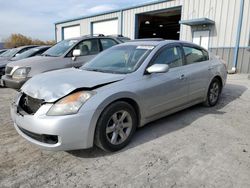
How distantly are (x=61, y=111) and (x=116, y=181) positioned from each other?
3.42 feet

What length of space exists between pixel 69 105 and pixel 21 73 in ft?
11.8

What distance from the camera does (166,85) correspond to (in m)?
3.84

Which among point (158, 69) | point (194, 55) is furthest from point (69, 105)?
point (194, 55)

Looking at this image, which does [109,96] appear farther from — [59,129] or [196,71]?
[196,71]

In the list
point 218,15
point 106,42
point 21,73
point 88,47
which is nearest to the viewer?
point 21,73

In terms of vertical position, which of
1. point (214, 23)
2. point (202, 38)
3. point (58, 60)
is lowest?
point (58, 60)

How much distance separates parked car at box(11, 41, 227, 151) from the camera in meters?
2.82

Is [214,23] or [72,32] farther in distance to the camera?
[72,32]

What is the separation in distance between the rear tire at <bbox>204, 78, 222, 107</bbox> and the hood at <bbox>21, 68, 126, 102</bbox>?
2.63 meters

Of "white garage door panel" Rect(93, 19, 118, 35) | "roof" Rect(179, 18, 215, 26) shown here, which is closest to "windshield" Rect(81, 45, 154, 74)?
"roof" Rect(179, 18, 215, 26)

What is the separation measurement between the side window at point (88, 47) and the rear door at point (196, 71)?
323 cm

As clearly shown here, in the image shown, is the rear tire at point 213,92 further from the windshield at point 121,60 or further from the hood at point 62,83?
the hood at point 62,83

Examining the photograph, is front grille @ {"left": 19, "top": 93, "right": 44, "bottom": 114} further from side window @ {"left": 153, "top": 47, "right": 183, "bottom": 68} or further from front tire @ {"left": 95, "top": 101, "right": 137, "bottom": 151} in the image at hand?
side window @ {"left": 153, "top": 47, "right": 183, "bottom": 68}

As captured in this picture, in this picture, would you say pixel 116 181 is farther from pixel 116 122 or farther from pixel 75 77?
pixel 75 77
